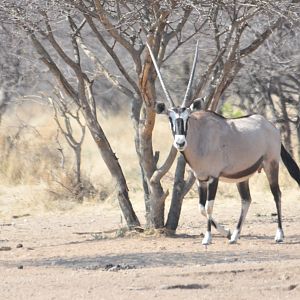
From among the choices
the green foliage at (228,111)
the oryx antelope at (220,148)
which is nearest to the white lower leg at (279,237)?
the oryx antelope at (220,148)

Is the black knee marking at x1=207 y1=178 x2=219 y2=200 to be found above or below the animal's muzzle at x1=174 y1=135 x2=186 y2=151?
below

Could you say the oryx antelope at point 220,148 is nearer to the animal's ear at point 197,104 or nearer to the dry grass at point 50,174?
the animal's ear at point 197,104

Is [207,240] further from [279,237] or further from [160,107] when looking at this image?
[160,107]

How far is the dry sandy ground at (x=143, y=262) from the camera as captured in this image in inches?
330

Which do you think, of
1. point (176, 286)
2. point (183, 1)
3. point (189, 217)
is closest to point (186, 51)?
point (189, 217)

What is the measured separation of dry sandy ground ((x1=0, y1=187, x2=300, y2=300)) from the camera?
8.38 metres

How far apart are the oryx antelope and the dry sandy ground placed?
0.72 m

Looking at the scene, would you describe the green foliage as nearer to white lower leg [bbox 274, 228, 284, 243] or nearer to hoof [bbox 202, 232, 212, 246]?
white lower leg [bbox 274, 228, 284, 243]

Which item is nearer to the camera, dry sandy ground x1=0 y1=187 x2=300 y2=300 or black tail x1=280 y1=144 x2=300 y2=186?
dry sandy ground x1=0 y1=187 x2=300 y2=300

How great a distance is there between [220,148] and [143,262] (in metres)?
2.42

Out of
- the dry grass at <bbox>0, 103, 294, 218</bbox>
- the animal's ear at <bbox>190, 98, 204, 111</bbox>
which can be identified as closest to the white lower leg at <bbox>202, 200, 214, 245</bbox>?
the animal's ear at <bbox>190, 98, 204, 111</bbox>

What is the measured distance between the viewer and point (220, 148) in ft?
40.2

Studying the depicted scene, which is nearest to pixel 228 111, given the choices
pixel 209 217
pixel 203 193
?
pixel 203 193

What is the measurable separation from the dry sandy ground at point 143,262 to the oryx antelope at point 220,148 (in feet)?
2.37
